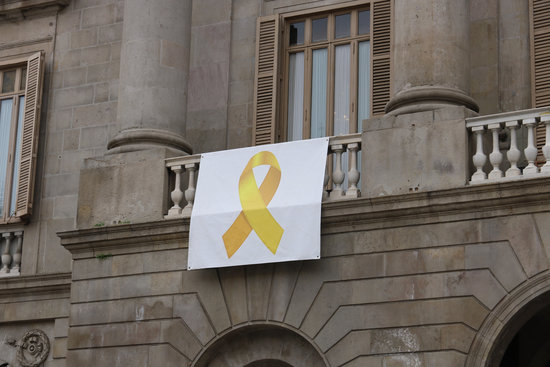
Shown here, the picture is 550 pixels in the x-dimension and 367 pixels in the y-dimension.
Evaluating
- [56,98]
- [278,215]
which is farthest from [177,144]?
[56,98]

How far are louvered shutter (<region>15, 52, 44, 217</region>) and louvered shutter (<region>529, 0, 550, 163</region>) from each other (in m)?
9.70

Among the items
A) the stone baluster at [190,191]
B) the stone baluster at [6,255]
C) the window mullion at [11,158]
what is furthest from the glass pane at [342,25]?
the stone baluster at [6,255]

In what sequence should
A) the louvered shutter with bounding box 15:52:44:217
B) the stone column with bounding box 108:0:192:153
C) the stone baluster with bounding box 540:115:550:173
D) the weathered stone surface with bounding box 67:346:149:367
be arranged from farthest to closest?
the louvered shutter with bounding box 15:52:44:217 → the stone column with bounding box 108:0:192:153 → the weathered stone surface with bounding box 67:346:149:367 → the stone baluster with bounding box 540:115:550:173

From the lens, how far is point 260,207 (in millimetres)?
19547

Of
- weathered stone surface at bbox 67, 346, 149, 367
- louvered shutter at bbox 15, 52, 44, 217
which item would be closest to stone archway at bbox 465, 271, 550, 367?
weathered stone surface at bbox 67, 346, 149, 367

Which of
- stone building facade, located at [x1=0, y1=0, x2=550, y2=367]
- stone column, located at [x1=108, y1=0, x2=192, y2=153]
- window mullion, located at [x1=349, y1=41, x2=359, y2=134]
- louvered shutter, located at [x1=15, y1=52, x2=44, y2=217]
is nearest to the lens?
stone building facade, located at [x1=0, y1=0, x2=550, y2=367]

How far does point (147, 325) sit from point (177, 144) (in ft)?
10.4

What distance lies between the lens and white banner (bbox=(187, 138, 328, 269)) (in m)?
19.1

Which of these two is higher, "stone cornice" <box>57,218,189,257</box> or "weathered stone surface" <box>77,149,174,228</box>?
"weathered stone surface" <box>77,149,174,228</box>

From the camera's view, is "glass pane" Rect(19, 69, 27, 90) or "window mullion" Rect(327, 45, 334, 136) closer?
"window mullion" Rect(327, 45, 334, 136)

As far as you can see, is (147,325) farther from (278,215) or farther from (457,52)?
(457,52)

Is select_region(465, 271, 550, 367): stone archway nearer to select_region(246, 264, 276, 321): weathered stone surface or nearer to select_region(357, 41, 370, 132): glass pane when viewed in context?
select_region(246, 264, 276, 321): weathered stone surface

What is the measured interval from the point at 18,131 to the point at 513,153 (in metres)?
11.1

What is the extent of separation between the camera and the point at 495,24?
21.4 m
